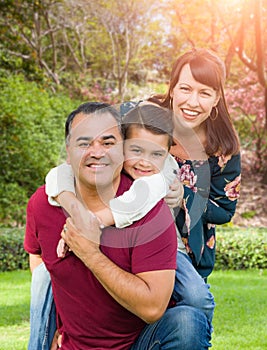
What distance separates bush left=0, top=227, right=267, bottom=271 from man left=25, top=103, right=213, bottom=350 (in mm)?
5832

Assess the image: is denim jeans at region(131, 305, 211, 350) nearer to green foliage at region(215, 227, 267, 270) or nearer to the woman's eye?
the woman's eye

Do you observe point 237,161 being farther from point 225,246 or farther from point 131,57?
point 131,57

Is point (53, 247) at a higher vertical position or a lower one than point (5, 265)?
higher

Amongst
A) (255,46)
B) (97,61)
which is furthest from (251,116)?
(97,61)

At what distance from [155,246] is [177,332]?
0.37m

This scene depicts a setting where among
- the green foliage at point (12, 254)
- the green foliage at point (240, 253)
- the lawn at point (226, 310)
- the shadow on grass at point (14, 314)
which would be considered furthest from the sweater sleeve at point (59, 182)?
the green foliage at point (240, 253)

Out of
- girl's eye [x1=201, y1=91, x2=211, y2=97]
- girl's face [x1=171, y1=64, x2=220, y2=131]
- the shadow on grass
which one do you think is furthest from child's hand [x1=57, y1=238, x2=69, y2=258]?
the shadow on grass

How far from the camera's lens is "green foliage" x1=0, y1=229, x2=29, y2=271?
26.7 feet

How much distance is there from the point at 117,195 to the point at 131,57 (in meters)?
14.2

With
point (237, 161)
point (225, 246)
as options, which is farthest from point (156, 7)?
point (237, 161)

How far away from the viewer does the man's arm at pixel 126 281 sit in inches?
83.3

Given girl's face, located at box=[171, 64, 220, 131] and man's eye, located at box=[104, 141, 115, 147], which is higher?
girl's face, located at box=[171, 64, 220, 131]

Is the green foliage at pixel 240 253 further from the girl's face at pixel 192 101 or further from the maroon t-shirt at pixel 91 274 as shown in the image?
the maroon t-shirt at pixel 91 274

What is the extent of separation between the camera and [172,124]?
2689mm
